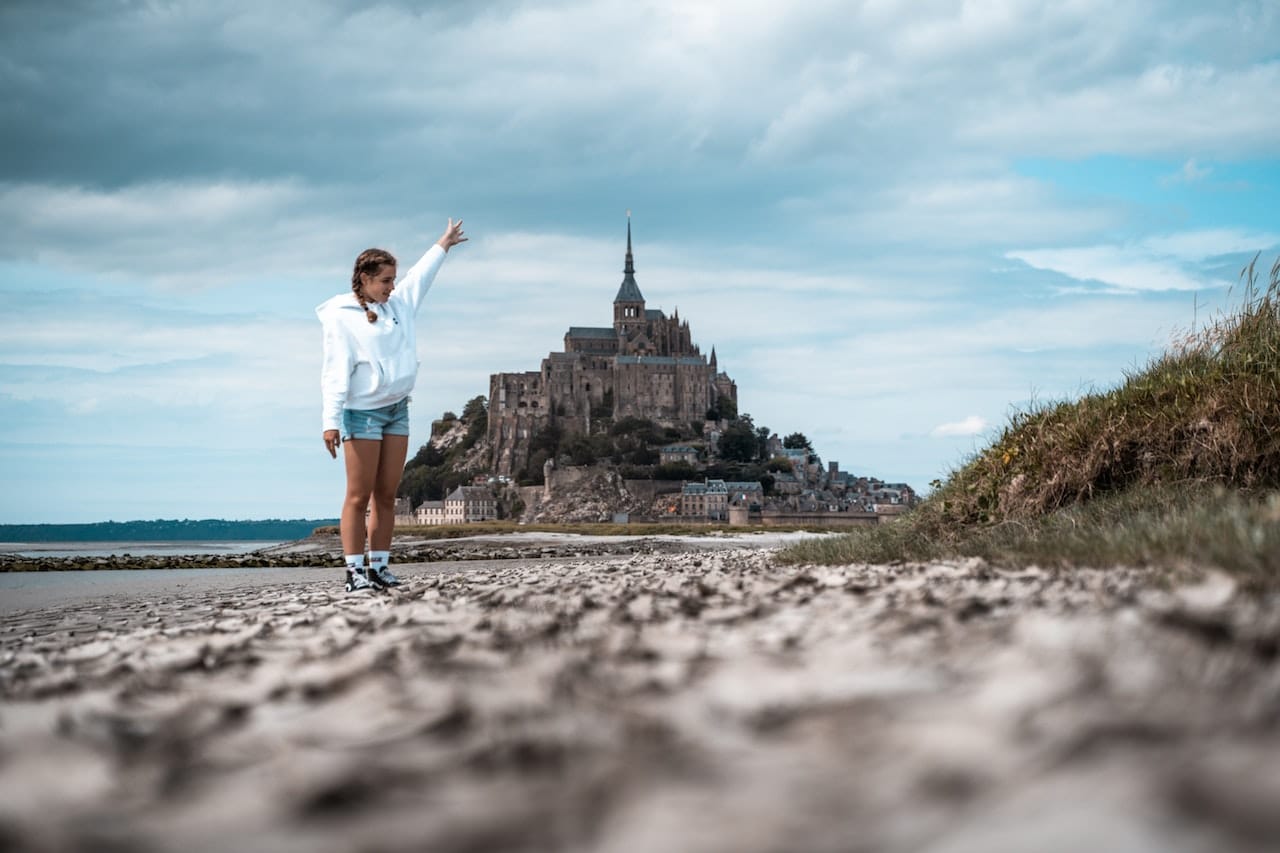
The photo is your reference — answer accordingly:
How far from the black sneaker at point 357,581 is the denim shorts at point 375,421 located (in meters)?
1.01

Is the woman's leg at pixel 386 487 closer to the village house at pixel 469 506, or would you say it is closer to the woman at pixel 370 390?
the woman at pixel 370 390

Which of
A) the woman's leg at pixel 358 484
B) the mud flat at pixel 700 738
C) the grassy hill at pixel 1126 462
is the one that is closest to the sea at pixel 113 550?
the woman's leg at pixel 358 484

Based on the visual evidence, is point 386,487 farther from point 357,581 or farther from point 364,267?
point 364,267

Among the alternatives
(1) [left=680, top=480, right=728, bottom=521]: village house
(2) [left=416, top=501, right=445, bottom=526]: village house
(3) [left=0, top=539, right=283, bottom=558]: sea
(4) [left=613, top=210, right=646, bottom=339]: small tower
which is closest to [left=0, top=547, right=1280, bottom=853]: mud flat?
(3) [left=0, top=539, right=283, bottom=558]: sea

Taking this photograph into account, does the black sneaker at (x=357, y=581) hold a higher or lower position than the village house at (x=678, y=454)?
lower

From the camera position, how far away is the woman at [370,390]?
755 cm

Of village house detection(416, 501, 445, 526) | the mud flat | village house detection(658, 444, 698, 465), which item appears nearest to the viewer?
the mud flat

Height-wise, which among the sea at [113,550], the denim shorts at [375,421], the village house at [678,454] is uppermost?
the village house at [678,454]

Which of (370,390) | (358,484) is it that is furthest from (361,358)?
(358,484)

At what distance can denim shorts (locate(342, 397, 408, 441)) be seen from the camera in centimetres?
761

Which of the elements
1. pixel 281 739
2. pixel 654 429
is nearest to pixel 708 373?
pixel 654 429

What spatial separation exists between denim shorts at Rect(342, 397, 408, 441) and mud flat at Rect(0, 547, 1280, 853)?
4048 mm

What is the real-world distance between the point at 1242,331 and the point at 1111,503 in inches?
97.6

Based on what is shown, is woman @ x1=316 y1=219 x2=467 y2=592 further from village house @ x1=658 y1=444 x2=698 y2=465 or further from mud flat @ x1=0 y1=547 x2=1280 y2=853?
village house @ x1=658 y1=444 x2=698 y2=465
